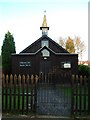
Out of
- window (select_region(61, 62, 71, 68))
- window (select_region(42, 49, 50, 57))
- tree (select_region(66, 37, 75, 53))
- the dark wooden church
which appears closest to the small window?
the dark wooden church

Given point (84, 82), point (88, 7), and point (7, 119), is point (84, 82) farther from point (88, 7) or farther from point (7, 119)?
point (88, 7)

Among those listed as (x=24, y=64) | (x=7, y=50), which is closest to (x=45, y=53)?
(x=24, y=64)

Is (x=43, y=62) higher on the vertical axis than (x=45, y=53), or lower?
lower

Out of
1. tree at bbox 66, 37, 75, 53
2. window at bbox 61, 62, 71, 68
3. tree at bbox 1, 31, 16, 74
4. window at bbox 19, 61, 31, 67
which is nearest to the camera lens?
window at bbox 61, 62, 71, 68

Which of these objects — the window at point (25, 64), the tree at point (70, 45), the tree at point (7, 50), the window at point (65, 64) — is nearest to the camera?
the window at point (65, 64)

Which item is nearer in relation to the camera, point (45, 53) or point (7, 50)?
point (45, 53)

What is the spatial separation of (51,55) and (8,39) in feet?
37.5

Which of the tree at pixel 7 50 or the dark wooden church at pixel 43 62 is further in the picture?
the tree at pixel 7 50

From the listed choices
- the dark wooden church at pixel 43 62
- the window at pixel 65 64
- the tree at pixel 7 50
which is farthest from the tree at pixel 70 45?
the window at pixel 65 64

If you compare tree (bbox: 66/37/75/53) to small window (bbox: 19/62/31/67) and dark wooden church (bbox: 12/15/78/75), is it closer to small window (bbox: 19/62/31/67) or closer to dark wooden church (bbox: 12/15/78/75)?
dark wooden church (bbox: 12/15/78/75)

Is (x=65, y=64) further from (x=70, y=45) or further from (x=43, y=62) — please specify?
(x=70, y=45)

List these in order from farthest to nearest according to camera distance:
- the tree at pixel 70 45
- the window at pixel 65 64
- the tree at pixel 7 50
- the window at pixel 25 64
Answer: the tree at pixel 70 45, the tree at pixel 7 50, the window at pixel 25 64, the window at pixel 65 64

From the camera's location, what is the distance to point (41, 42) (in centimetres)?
2969

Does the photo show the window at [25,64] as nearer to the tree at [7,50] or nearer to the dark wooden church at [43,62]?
the dark wooden church at [43,62]
